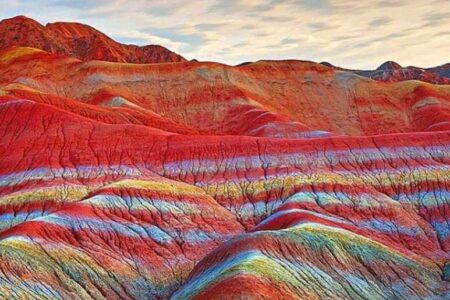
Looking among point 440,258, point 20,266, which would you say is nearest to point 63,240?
point 20,266

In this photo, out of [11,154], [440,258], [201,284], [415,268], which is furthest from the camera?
[11,154]

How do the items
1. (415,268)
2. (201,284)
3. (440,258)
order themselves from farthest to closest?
(440,258) < (415,268) < (201,284)

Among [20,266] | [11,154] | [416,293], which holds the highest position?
[11,154]

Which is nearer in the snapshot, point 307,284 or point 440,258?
point 307,284

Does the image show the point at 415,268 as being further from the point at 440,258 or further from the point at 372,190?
the point at 372,190

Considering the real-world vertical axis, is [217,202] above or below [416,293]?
above

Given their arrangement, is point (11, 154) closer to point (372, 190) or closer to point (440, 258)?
point (372, 190)
